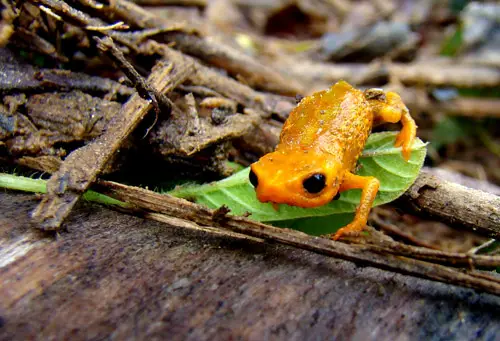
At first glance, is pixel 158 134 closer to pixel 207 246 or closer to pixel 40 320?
pixel 207 246

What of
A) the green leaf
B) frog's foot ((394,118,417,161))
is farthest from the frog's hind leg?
the green leaf

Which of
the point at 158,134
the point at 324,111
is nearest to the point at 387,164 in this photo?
the point at 324,111

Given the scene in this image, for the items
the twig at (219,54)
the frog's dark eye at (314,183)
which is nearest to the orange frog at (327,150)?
the frog's dark eye at (314,183)

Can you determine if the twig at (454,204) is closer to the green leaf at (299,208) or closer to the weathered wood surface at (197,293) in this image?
the green leaf at (299,208)

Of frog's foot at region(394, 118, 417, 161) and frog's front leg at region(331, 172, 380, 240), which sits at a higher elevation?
frog's foot at region(394, 118, 417, 161)

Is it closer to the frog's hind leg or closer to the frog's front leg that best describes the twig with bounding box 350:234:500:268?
the frog's front leg

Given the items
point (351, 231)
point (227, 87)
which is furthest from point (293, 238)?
point (227, 87)
